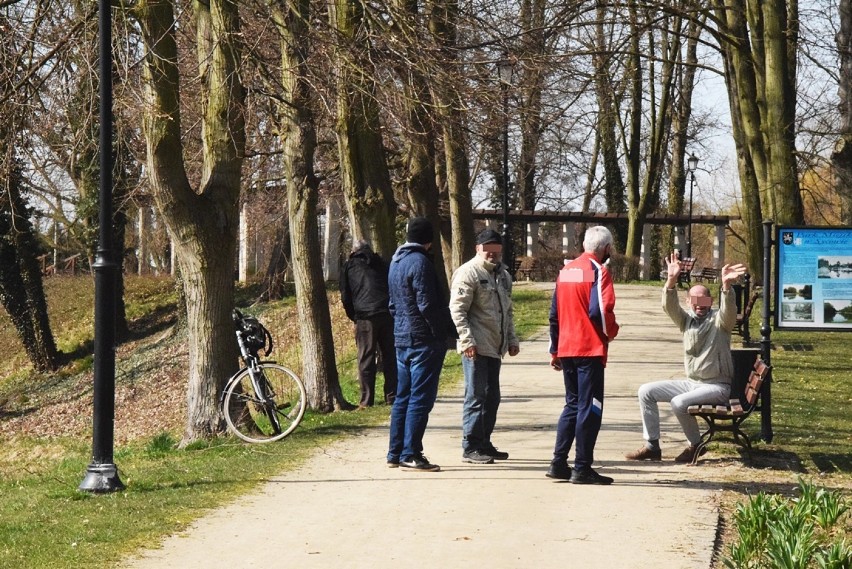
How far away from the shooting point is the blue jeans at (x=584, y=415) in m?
9.57

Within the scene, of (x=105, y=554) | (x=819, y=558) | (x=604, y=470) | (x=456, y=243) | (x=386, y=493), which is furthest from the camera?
(x=456, y=243)

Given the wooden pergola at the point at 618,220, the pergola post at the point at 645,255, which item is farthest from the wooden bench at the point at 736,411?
the pergola post at the point at 645,255

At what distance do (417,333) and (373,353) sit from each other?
4991 millimetres

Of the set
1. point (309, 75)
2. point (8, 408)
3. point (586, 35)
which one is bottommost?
point (8, 408)

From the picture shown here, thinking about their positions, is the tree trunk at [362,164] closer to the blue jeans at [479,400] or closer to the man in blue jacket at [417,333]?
the man in blue jacket at [417,333]

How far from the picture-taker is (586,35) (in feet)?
73.8

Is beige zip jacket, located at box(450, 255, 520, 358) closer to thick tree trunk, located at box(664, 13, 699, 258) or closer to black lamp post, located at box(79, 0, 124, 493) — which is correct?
black lamp post, located at box(79, 0, 124, 493)

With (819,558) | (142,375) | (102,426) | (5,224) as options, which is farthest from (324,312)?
(5,224)

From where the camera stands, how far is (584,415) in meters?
9.59

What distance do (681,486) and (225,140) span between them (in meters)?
6.08

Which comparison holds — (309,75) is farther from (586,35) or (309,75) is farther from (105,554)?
(586,35)

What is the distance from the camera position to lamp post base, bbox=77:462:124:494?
961cm

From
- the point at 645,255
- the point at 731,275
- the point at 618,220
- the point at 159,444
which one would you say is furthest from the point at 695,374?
the point at 618,220

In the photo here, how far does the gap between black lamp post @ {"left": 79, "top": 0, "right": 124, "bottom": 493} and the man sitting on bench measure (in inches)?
165
